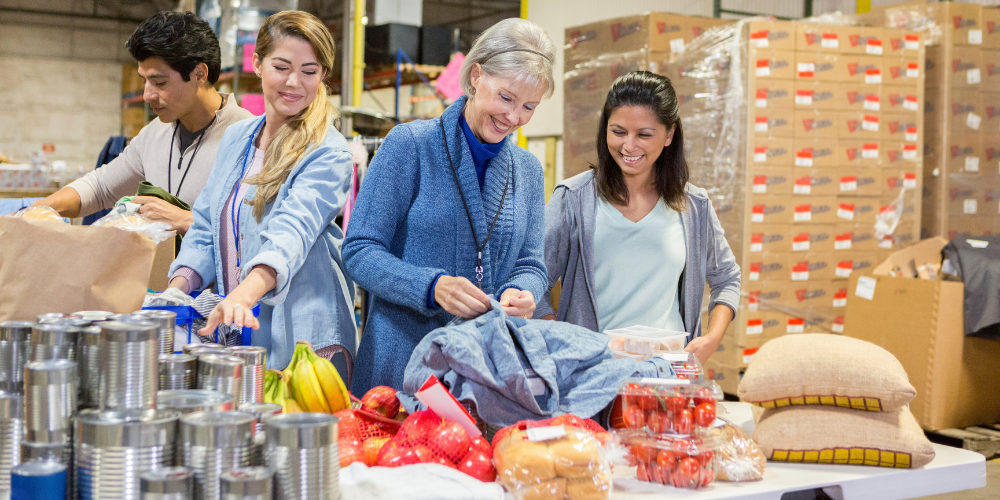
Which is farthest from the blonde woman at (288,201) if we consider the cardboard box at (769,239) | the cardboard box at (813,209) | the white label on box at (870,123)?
the white label on box at (870,123)

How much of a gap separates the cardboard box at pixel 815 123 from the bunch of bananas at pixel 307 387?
393 cm

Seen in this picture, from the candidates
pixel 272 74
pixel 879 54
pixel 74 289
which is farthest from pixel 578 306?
pixel 879 54

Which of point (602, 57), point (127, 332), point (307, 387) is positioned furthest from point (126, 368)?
point (602, 57)

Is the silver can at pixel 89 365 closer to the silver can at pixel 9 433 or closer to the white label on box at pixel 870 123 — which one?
the silver can at pixel 9 433

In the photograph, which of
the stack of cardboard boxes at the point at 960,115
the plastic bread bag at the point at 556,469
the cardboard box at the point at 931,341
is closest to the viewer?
the plastic bread bag at the point at 556,469

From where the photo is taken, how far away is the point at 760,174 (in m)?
4.68

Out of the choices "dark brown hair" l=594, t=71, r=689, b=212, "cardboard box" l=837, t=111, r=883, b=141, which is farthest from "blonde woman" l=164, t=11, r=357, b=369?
"cardboard box" l=837, t=111, r=883, b=141

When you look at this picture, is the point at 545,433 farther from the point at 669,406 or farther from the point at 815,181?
the point at 815,181

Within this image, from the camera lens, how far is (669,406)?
57.4 inches

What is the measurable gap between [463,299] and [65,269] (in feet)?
2.39

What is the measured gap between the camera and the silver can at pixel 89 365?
1.13 metres

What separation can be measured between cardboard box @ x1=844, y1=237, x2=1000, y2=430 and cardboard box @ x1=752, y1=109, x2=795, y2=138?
96 centimetres

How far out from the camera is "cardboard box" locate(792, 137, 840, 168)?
480cm

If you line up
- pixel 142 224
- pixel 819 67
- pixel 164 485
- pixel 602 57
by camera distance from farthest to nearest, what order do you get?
pixel 602 57, pixel 819 67, pixel 142 224, pixel 164 485
